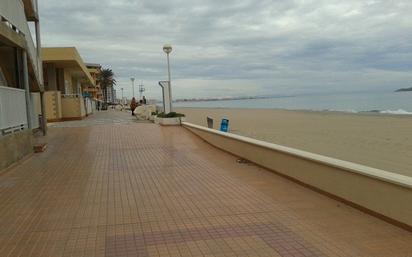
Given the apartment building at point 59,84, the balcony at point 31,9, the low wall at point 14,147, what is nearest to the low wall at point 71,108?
the apartment building at point 59,84

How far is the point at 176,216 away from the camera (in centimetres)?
577

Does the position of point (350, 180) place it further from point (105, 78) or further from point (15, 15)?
point (105, 78)

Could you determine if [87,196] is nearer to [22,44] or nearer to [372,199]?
[372,199]

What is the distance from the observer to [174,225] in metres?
5.37

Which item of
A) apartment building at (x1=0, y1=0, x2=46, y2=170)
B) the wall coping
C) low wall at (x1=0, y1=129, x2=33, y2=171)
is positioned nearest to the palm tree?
apartment building at (x1=0, y1=0, x2=46, y2=170)

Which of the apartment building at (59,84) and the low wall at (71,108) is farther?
the low wall at (71,108)

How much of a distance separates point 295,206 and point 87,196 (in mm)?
3142

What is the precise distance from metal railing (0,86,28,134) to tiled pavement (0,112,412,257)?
105 cm

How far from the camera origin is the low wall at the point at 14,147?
9.40 metres

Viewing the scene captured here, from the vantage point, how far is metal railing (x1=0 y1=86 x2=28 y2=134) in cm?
958

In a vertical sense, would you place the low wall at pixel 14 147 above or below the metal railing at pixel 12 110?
below

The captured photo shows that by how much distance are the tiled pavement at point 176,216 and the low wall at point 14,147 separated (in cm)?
46

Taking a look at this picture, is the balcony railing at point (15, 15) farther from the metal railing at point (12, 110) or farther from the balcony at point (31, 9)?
the balcony at point (31, 9)

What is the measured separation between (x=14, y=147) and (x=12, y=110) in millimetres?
835
